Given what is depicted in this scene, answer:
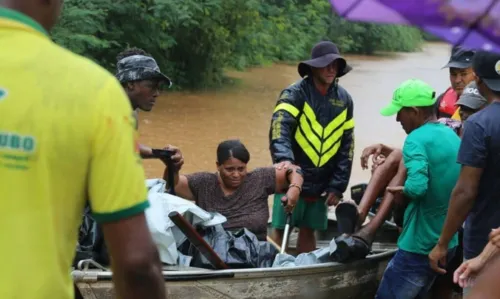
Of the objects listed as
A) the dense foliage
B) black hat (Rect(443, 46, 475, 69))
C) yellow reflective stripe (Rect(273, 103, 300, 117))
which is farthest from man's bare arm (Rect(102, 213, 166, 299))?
→ the dense foliage

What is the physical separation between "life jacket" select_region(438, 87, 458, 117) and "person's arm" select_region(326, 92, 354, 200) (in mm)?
869

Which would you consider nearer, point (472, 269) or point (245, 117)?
point (472, 269)

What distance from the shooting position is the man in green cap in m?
4.54

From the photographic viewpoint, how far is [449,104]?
6.32 meters

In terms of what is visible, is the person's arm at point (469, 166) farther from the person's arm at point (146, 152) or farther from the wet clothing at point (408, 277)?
the person's arm at point (146, 152)

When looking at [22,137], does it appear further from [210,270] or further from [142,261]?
[210,270]

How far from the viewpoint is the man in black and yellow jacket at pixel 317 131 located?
570 centimetres

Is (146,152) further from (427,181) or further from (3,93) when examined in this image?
(3,93)

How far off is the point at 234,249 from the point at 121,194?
306cm

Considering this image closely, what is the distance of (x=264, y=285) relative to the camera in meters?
4.57

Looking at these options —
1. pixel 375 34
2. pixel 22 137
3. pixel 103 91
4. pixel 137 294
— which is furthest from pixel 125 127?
pixel 375 34

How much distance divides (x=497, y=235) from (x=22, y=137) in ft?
6.74

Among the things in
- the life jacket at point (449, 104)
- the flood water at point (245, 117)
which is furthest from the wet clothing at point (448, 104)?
the flood water at point (245, 117)

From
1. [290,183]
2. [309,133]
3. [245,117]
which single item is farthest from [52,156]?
[245,117]
